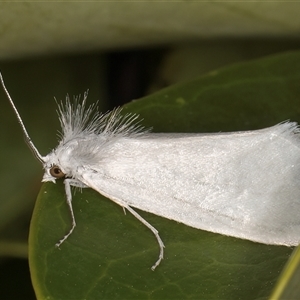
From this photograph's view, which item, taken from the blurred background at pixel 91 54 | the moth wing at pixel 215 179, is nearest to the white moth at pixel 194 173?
the moth wing at pixel 215 179

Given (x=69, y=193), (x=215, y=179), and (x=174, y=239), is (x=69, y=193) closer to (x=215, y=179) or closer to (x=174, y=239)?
(x=174, y=239)

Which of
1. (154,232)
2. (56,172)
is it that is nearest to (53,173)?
(56,172)

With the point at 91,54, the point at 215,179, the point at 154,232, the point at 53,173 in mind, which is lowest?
the point at 154,232

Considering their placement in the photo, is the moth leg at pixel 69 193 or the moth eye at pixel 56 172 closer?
the moth leg at pixel 69 193

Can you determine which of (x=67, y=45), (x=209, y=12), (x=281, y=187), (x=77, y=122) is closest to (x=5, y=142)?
(x=77, y=122)

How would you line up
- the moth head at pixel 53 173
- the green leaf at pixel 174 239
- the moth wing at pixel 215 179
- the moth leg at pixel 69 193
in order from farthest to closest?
the moth head at pixel 53 173, the moth wing at pixel 215 179, the moth leg at pixel 69 193, the green leaf at pixel 174 239

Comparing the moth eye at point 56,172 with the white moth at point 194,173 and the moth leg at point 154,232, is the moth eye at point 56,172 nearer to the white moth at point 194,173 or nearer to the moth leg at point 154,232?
the white moth at point 194,173

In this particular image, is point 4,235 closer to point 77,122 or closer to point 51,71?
point 77,122

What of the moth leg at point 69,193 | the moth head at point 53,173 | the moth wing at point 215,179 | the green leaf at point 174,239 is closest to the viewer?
the green leaf at point 174,239
